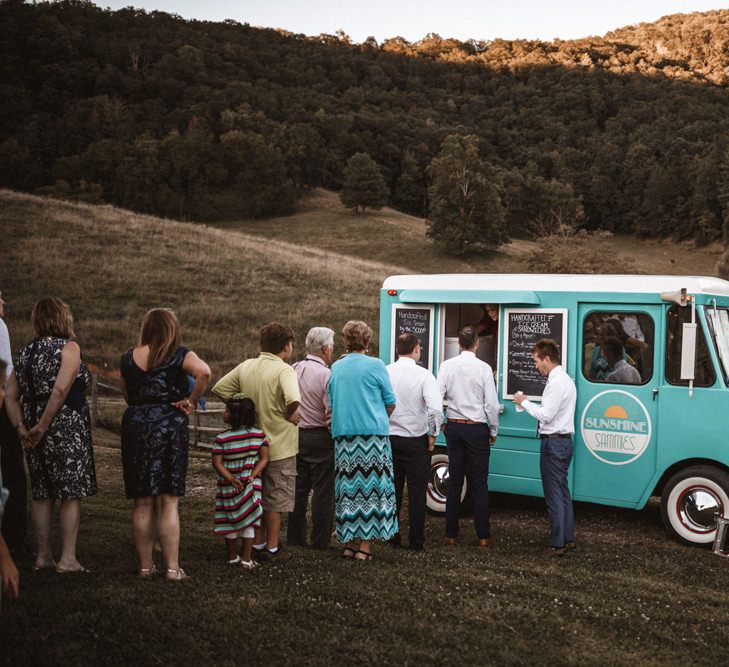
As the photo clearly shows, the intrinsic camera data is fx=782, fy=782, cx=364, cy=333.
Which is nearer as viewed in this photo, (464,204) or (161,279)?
(161,279)

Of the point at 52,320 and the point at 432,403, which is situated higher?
the point at 52,320

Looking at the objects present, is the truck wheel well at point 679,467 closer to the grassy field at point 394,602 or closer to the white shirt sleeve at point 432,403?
the grassy field at point 394,602

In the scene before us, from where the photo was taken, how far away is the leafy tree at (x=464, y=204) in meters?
70.6

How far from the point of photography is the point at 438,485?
934 cm

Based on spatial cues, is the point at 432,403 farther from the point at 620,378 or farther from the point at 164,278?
the point at 164,278

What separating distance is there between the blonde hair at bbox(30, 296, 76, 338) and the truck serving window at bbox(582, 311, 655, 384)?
5305mm

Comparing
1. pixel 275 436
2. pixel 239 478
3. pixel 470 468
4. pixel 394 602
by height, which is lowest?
pixel 394 602

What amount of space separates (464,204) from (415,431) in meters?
69.9

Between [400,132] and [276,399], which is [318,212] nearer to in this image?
[400,132]

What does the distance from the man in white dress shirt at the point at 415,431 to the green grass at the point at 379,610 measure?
0.40m

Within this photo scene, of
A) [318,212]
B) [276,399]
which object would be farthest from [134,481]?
[318,212]

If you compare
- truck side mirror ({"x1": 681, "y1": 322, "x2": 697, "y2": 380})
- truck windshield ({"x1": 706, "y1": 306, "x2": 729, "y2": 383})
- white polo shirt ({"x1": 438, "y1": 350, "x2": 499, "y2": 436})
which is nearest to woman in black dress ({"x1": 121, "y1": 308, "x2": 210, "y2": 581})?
white polo shirt ({"x1": 438, "y1": 350, "x2": 499, "y2": 436})

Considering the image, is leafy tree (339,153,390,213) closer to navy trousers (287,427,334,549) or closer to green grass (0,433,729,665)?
navy trousers (287,427,334,549)

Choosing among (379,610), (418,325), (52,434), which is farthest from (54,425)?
(418,325)
